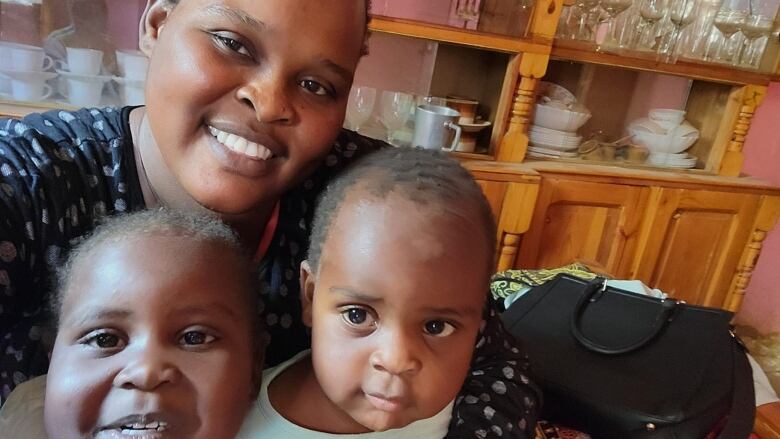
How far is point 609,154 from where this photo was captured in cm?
251

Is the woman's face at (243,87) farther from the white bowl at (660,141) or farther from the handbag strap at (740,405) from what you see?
the white bowl at (660,141)

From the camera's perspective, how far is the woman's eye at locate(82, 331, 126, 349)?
0.71 meters

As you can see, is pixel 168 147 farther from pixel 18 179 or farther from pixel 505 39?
pixel 505 39

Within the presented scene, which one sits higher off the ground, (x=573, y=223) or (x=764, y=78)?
(x=764, y=78)

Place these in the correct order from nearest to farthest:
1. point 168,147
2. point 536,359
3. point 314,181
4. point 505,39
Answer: point 168,147
point 314,181
point 536,359
point 505,39

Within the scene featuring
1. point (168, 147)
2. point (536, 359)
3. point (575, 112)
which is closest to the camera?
point (168, 147)

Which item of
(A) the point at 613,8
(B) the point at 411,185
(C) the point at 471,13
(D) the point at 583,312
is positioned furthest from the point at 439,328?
(A) the point at 613,8

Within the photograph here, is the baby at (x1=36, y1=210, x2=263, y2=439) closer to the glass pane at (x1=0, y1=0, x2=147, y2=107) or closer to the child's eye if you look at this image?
the child's eye

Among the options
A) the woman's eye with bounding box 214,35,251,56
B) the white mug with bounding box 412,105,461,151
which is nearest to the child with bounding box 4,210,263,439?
the woman's eye with bounding box 214,35,251,56

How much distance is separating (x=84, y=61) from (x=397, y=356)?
1464mm

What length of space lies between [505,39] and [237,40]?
1367 millimetres

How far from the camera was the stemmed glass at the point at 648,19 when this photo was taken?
230 centimetres

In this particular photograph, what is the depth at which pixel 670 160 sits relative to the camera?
2.59m

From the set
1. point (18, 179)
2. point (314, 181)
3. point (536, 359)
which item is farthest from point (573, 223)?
point (18, 179)
